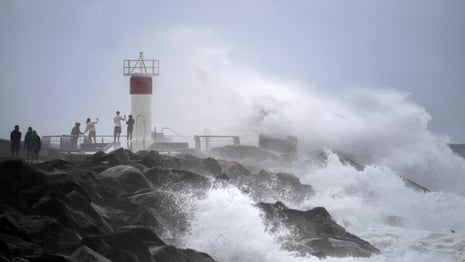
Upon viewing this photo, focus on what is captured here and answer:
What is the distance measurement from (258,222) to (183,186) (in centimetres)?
198

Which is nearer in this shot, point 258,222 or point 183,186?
point 258,222

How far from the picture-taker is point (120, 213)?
12.3 meters

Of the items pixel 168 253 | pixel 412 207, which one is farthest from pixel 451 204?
pixel 168 253

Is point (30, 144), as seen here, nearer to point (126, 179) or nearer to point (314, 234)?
point (126, 179)

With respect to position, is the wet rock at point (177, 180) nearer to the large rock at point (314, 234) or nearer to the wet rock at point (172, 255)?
the large rock at point (314, 234)

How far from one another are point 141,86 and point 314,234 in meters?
13.1

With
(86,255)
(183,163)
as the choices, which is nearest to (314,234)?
(183,163)

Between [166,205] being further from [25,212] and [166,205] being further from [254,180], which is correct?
[254,180]

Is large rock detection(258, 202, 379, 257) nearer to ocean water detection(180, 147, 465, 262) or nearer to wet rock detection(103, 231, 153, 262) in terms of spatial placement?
ocean water detection(180, 147, 465, 262)

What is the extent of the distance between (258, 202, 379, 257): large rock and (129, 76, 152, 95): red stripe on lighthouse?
1211 cm

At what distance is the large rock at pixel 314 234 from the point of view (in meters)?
12.7

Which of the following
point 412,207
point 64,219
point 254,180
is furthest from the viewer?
point 412,207

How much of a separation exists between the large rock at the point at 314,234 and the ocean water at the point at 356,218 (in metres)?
0.22

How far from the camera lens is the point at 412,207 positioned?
21172 mm
